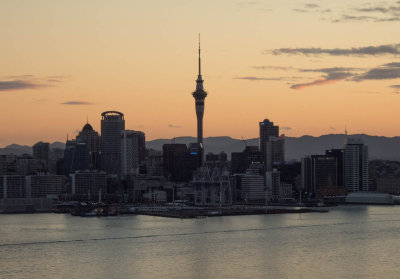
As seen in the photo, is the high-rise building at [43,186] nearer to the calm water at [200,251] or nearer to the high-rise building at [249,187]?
the high-rise building at [249,187]

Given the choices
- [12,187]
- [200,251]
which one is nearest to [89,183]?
[12,187]

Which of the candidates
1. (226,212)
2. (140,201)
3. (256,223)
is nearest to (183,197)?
(140,201)

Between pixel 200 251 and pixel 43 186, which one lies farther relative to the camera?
pixel 43 186

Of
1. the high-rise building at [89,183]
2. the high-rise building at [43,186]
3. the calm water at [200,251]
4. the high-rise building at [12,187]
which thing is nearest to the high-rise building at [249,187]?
the high-rise building at [89,183]

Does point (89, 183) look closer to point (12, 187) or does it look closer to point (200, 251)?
point (12, 187)

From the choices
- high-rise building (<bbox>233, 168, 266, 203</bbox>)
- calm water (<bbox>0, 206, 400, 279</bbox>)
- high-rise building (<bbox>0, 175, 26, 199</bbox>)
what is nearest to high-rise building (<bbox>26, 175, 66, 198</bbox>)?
high-rise building (<bbox>0, 175, 26, 199</bbox>)

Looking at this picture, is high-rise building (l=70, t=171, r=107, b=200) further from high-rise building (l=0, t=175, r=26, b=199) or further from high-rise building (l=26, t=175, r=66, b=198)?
high-rise building (l=0, t=175, r=26, b=199)

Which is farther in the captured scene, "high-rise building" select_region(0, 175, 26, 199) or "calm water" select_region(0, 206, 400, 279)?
"high-rise building" select_region(0, 175, 26, 199)

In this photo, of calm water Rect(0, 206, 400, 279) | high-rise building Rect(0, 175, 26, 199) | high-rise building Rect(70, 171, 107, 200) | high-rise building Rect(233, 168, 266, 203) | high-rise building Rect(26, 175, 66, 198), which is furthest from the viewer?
high-rise building Rect(233, 168, 266, 203)
